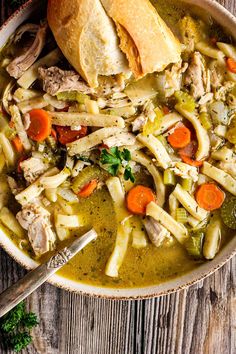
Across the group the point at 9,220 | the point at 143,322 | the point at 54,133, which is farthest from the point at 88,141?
the point at 143,322

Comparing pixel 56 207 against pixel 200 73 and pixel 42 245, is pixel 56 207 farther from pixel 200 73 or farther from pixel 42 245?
pixel 200 73

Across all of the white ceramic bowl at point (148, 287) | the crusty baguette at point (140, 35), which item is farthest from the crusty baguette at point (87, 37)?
the white ceramic bowl at point (148, 287)

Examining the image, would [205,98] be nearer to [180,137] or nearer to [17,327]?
[180,137]

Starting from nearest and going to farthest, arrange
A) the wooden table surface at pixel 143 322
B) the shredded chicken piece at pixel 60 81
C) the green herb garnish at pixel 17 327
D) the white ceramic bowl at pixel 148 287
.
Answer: the shredded chicken piece at pixel 60 81, the white ceramic bowl at pixel 148 287, the green herb garnish at pixel 17 327, the wooden table surface at pixel 143 322

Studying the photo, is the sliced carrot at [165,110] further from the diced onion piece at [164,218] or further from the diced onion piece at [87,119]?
the diced onion piece at [164,218]

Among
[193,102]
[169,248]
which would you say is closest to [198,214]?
[169,248]
